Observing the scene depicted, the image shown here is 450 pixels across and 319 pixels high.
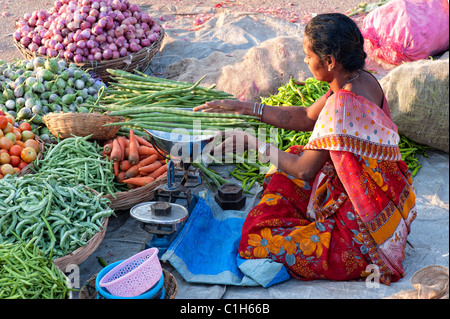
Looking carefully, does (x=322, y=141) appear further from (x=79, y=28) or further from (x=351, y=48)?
(x=79, y=28)

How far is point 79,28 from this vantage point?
5402 mm

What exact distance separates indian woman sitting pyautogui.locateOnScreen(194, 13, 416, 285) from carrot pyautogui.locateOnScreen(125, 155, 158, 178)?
1.06 meters

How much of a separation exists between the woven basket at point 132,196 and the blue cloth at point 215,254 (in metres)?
0.40

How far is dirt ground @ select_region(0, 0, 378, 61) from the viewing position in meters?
7.68

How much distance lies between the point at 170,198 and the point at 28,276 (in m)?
1.01

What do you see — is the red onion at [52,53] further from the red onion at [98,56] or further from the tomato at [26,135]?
the tomato at [26,135]

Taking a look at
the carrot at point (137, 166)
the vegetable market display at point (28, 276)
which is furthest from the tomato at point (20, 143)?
the vegetable market display at point (28, 276)

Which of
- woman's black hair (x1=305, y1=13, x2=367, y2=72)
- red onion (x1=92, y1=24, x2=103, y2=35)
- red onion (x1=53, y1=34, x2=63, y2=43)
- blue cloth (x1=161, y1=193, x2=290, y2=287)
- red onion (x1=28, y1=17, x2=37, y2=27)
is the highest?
woman's black hair (x1=305, y1=13, x2=367, y2=72)

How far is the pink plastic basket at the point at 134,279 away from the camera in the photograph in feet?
7.61

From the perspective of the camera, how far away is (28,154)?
143 inches

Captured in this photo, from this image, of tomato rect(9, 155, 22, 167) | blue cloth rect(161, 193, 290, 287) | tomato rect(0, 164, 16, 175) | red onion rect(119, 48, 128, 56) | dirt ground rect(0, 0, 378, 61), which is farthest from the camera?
dirt ground rect(0, 0, 378, 61)

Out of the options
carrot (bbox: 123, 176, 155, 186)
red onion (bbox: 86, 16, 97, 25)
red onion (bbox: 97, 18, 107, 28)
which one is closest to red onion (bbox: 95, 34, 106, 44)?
red onion (bbox: 97, 18, 107, 28)

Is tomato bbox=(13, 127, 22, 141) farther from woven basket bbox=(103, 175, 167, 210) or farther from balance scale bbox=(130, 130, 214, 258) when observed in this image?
balance scale bbox=(130, 130, 214, 258)

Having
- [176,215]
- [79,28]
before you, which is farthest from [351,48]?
[79,28]
